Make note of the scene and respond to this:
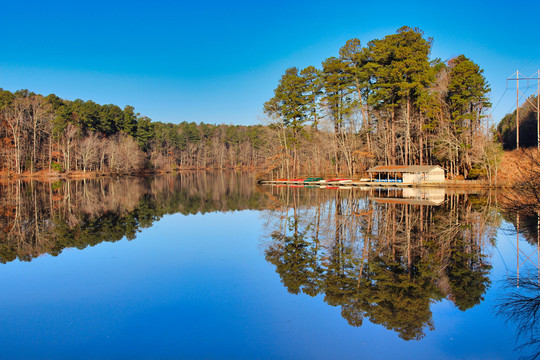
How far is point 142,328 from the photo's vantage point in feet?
22.0

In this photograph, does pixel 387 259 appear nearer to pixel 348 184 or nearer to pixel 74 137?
pixel 348 184

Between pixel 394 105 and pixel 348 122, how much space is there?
29.2 ft

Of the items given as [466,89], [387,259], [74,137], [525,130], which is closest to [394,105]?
[466,89]

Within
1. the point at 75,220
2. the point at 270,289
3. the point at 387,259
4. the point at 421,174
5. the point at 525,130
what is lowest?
the point at 270,289

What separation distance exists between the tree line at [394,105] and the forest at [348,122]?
0.15m

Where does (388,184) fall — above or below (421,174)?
below

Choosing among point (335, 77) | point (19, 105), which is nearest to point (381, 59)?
point (335, 77)

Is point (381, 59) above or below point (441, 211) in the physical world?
above

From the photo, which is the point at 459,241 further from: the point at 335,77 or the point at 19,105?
the point at 19,105

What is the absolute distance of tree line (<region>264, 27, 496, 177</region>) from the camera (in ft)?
126

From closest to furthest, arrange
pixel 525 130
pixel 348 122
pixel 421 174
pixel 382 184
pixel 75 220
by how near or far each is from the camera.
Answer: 1. pixel 75 220
2. pixel 421 174
3. pixel 382 184
4. pixel 348 122
5. pixel 525 130

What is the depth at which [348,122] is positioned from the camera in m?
48.8

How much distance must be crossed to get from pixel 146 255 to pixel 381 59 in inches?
1593

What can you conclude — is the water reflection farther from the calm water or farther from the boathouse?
the boathouse
